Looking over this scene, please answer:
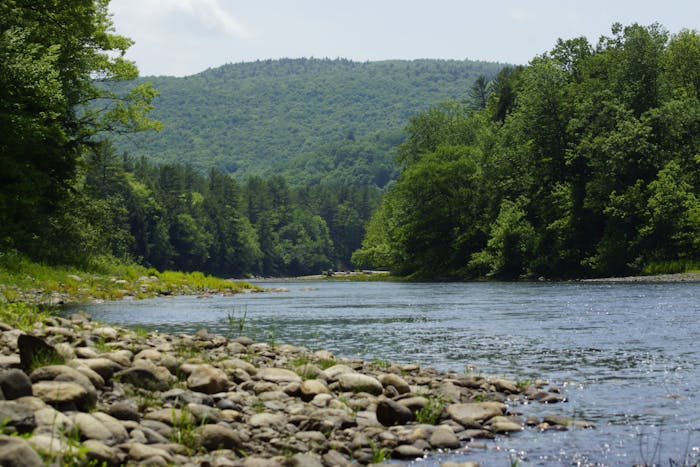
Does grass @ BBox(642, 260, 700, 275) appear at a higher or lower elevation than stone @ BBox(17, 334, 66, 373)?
higher

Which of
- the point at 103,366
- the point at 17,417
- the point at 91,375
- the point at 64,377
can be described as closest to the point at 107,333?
the point at 103,366

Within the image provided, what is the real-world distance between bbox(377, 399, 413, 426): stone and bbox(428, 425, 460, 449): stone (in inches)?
28.1

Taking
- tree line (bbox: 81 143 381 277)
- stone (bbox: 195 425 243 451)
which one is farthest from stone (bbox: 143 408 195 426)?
tree line (bbox: 81 143 381 277)

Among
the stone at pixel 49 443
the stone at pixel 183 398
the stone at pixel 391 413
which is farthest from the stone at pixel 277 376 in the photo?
the stone at pixel 49 443

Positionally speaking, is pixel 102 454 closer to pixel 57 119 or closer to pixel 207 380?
pixel 207 380

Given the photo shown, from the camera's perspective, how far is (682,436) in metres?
9.89

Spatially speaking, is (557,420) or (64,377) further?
(557,420)

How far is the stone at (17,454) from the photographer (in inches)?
250

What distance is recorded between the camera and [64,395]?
8.73m

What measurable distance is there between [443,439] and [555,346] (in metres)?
9.96

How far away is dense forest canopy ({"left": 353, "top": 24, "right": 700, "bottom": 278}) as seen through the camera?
202 feet

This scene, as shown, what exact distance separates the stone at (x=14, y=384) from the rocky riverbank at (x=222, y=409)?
0.01m

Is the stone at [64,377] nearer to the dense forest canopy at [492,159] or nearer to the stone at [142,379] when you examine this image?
the stone at [142,379]

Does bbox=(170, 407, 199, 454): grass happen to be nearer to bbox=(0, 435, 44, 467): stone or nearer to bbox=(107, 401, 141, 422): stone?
bbox=(107, 401, 141, 422): stone
